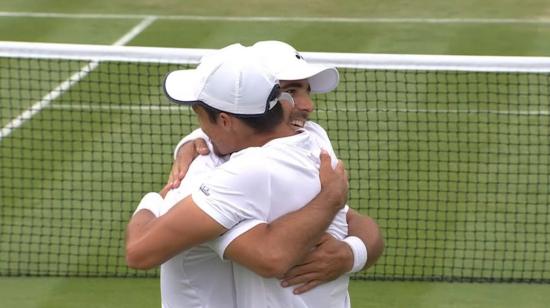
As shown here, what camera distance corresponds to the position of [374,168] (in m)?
10.9

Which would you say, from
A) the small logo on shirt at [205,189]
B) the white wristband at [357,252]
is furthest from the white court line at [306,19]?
the small logo on shirt at [205,189]

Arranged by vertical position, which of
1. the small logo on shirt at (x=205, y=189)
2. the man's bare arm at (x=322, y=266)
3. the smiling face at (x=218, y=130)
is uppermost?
the smiling face at (x=218, y=130)

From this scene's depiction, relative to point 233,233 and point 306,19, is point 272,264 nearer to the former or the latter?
point 233,233

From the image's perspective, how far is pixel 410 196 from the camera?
34.7ft

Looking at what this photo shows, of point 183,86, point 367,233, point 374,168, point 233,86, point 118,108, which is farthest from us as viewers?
point 118,108

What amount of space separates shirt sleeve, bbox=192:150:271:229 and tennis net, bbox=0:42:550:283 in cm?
444

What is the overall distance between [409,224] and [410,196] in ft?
1.91

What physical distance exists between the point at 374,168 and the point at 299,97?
5858 millimetres

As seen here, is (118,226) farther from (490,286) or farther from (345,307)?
(345,307)

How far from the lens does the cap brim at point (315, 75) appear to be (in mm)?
4980

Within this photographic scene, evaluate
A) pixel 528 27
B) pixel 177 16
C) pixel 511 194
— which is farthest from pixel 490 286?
pixel 177 16

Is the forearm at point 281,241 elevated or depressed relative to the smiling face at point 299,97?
depressed

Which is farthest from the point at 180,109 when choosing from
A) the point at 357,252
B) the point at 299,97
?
the point at 357,252

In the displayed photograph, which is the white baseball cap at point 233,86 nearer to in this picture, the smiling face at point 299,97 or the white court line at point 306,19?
the smiling face at point 299,97
